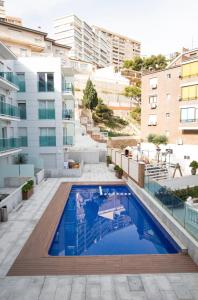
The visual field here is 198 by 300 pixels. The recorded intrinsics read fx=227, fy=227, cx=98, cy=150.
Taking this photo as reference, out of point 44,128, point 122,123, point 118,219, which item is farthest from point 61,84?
point 122,123

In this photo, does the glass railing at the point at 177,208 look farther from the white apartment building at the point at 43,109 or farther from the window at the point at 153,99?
the window at the point at 153,99

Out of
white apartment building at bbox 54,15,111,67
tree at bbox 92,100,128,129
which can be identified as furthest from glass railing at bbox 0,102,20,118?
white apartment building at bbox 54,15,111,67

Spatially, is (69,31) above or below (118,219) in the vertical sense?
above

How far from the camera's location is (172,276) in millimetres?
8273

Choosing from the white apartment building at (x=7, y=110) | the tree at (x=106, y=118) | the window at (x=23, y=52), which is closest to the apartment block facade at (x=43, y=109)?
the white apartment building at (x=7, y=110)

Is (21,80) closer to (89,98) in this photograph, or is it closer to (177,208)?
(177,208)

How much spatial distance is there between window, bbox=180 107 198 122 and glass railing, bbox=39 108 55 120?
1784cm

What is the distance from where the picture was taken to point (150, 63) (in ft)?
182

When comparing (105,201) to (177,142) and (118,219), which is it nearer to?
(118,219)

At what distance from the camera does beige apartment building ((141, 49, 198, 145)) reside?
30094mm

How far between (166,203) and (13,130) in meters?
17.5

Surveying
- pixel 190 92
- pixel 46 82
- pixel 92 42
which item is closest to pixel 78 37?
pixel 92 42

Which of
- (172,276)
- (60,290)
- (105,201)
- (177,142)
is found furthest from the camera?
(177,142)

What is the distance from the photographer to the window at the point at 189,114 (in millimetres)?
29812
